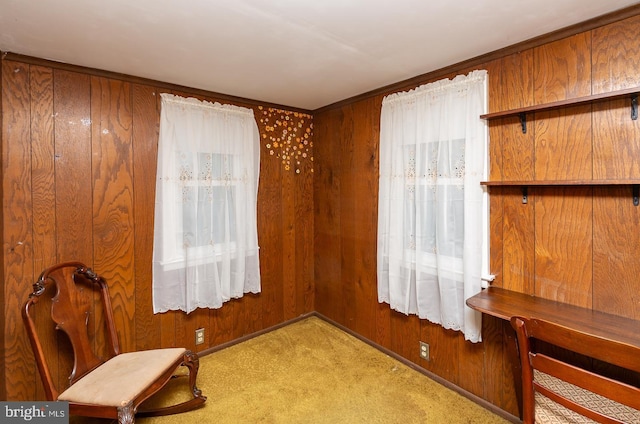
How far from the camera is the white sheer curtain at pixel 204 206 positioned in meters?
2.53

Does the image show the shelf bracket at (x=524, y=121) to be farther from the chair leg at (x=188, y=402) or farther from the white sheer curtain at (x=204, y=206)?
the chair leg at (x=188, y=402)

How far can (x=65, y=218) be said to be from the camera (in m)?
2.16

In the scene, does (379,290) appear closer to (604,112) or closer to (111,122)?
(604,112)

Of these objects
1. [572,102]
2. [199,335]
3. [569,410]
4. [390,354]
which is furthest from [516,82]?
[199,335]

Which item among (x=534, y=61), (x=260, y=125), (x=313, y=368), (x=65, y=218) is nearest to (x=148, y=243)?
(x=65, y=218)

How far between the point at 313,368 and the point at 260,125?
2272mm

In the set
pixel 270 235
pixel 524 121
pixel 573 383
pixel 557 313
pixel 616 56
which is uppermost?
pixel 616 56

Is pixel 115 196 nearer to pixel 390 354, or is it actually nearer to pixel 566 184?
pixel 390 354

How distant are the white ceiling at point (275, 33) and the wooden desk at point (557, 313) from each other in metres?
1.52

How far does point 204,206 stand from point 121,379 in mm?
1359

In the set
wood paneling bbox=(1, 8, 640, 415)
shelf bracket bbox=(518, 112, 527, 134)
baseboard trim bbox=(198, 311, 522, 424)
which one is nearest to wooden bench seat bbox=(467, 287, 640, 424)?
wood paneling bbox=(1, 8, 640, 415)

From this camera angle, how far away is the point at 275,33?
174 cm

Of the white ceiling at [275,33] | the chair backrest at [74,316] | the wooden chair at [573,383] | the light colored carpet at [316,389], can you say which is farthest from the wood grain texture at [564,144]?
the chair backrest at [74,316]

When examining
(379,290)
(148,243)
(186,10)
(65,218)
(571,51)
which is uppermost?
(186,10)
